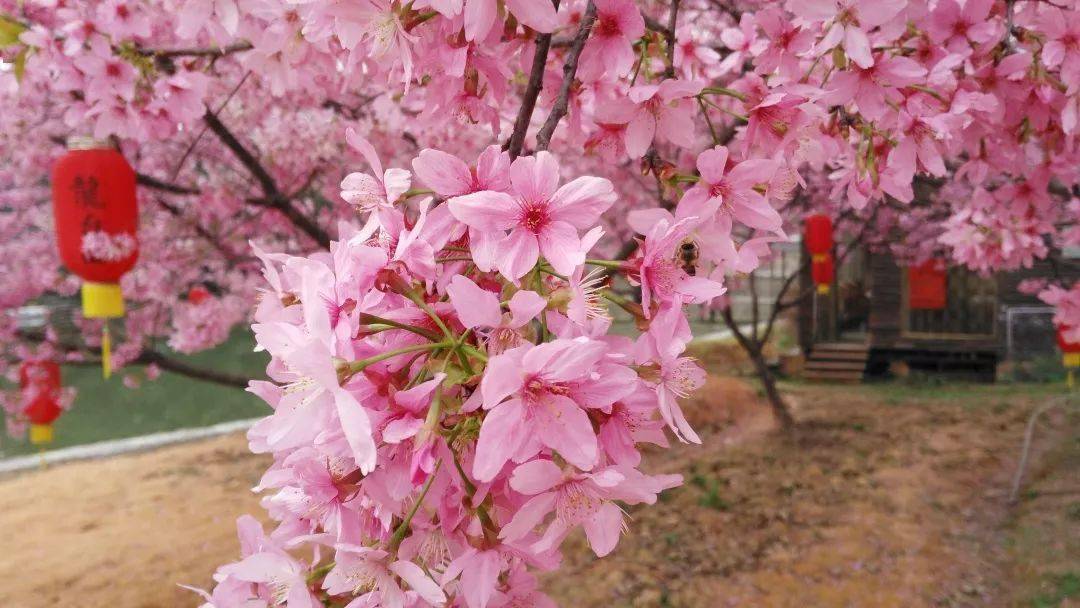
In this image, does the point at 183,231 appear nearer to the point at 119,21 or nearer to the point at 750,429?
the point at 119,21

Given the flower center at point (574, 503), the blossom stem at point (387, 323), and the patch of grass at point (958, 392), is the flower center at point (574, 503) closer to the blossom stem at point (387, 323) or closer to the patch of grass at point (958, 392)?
the blossom stem at point (387, 323)

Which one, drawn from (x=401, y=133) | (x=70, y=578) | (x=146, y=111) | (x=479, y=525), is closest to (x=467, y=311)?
(x=479, y=525)

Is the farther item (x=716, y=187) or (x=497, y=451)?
(x=716, y=187)

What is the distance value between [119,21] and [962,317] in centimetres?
801

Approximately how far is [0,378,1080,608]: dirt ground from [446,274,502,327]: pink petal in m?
2.86

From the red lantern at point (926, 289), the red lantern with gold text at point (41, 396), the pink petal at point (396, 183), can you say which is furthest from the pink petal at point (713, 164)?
the red lantern at point (926, 289)

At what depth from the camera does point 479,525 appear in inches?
23.8

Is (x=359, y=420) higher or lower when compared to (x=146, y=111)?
lower

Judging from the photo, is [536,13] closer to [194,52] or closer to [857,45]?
[857,45]

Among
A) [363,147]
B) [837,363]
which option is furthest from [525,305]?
[837,363]

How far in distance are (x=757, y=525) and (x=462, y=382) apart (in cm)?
365

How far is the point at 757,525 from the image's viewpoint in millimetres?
3762

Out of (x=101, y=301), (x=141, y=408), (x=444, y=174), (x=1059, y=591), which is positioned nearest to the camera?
(x=444, y=174)

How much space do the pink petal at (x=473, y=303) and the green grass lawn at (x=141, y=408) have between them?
6649mm
